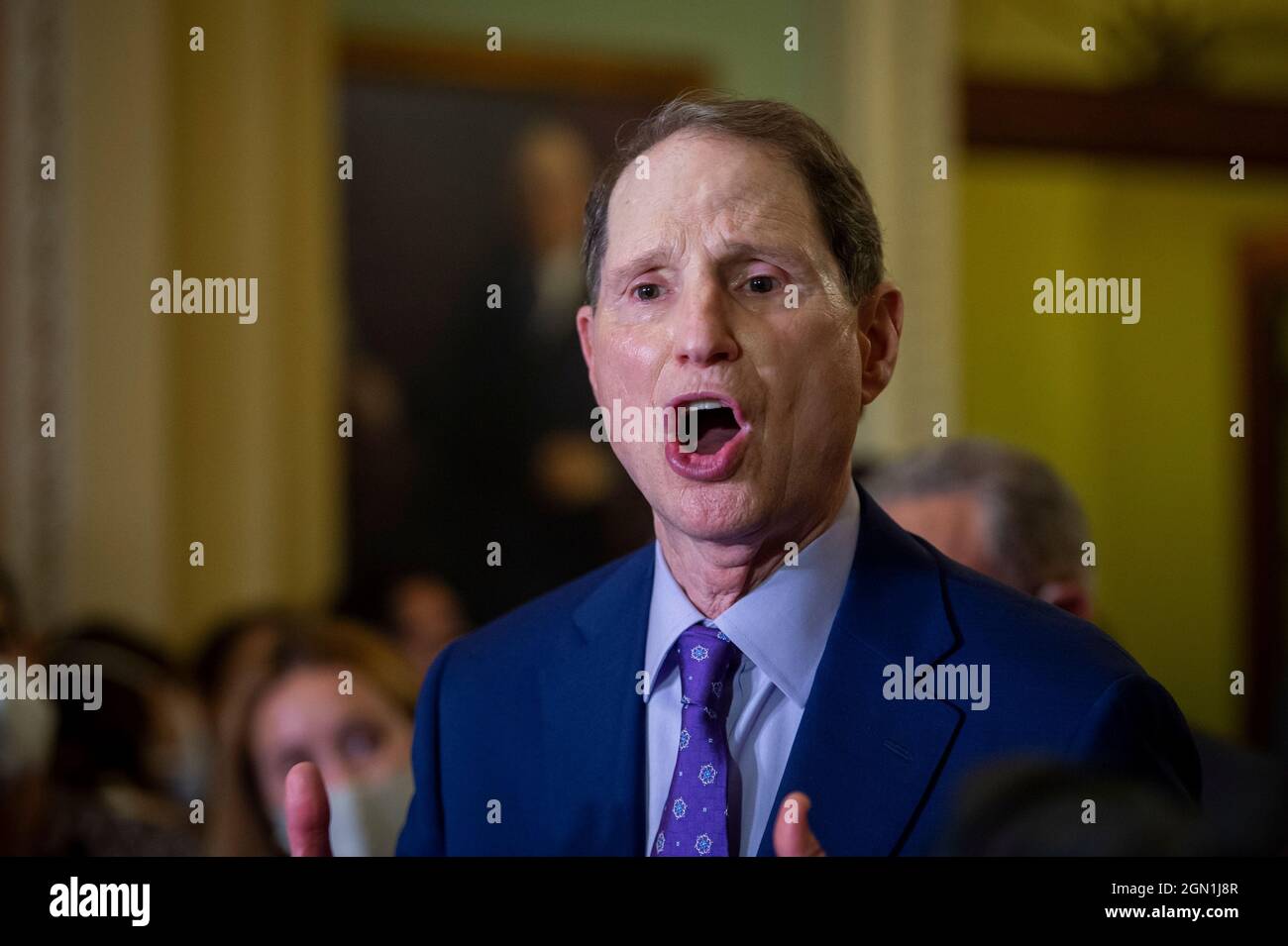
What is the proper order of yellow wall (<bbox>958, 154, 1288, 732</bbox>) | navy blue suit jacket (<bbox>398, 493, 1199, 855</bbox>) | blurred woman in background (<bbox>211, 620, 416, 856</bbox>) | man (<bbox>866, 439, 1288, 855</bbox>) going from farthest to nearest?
yellow wall (<bbox>958, 154, 1288, 732</bbox>) < blurred woman in background (<bbox>211, 620, 416, 856</bbox>) < man (<bbox>866, 439, 1288, 855</bbox>) < navy blue suit jacket (<bbox>398, 493, 1199, 855</bbox>)

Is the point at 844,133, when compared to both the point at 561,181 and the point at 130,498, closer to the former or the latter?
the point at 561,181

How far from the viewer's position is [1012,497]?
1.91m

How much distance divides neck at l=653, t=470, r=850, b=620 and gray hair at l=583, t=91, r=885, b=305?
0.59 feet

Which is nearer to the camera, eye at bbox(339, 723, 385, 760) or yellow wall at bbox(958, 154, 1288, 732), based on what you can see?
eye at bbox(339, 723, 385, 760)

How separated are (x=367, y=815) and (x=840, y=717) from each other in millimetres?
940

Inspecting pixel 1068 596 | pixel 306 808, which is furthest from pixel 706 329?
pixel 1068 596

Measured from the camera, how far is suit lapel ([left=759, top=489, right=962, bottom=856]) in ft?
3.78

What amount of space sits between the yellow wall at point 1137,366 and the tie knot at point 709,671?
12.0 ft

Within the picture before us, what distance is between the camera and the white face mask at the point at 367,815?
72.1 inches

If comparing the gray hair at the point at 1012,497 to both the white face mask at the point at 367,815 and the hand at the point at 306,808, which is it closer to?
the white face mask at the point at 367,815

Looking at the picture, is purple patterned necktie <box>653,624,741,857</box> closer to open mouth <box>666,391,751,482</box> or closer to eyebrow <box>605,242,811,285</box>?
open mouth <box>666,391,751,482</box>

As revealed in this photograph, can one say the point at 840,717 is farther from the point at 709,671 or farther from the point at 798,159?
the point at 798,159

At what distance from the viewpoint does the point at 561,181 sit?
482 centimetres

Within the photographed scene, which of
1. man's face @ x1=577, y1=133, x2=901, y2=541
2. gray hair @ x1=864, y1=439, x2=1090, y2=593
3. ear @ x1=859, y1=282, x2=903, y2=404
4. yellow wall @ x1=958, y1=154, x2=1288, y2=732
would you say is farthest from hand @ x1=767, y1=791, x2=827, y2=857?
yellow wall @ x1=958, y1=154, x2=1288, y2=732
